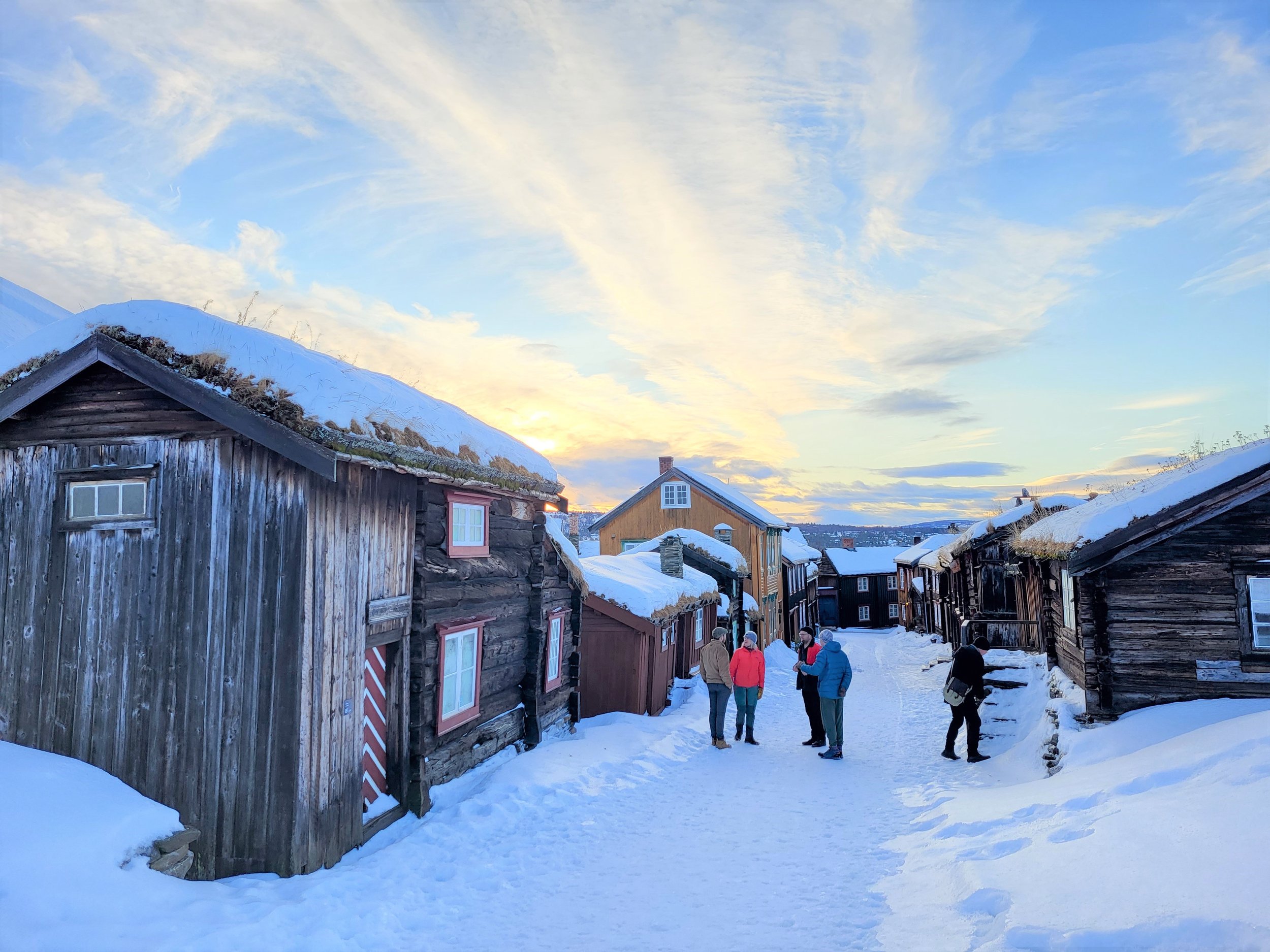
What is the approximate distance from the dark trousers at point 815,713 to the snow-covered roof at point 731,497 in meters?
20.2

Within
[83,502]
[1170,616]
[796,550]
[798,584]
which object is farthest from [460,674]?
[798,584]

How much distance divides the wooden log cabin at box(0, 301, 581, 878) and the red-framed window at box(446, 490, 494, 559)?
1.10m

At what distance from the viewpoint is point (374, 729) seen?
839 centimetres

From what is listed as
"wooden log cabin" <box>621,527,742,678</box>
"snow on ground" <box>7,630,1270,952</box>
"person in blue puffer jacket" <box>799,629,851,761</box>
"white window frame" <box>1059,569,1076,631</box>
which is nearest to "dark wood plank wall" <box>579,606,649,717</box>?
"person in blue puffer jacket" <box>799,629,851,761</box>

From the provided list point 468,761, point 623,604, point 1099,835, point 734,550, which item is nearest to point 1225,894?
point 1099,835

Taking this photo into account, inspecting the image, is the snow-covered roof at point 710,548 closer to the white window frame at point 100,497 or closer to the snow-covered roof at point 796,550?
the snow-covered roof at point 796,550

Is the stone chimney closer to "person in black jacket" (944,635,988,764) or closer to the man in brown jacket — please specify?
the man in brown jacket

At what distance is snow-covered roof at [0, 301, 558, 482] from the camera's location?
287 inches

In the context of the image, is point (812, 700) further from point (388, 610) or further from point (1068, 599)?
point (388, 610)

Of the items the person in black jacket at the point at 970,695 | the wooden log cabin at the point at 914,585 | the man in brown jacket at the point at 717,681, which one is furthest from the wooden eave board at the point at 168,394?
the wooden log cabin at the point at 914,585

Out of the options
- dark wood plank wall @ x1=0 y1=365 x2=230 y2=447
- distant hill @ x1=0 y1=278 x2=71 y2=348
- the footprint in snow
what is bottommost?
the footprint in snow

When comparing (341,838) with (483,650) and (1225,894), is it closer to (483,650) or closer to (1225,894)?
(483,650)

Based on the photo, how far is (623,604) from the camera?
15.7 metres

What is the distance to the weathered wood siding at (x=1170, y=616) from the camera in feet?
34.8
